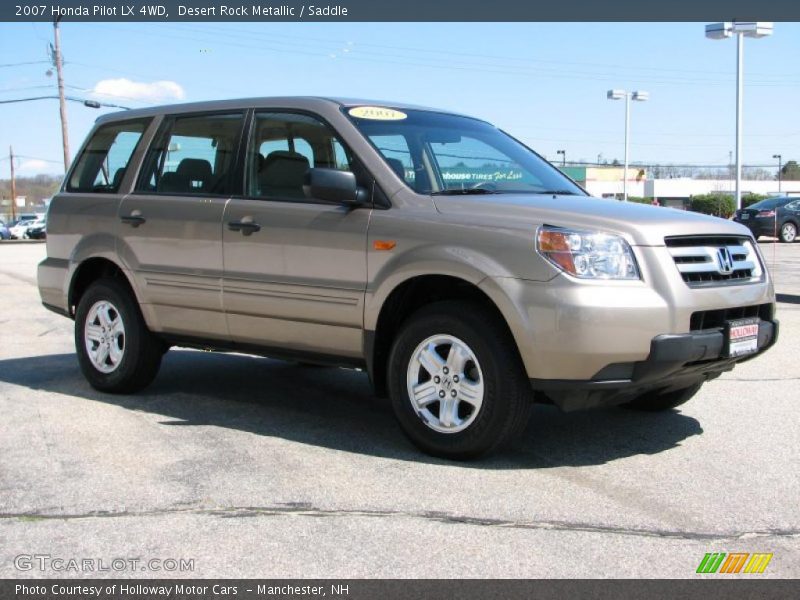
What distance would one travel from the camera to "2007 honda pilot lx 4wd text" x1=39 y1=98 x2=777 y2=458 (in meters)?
4.59

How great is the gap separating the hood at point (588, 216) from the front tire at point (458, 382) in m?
0.49

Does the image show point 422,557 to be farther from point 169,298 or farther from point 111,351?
point 111,351

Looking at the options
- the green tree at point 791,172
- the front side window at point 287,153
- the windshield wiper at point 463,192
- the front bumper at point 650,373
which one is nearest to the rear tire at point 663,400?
the front bumper at point 650,373

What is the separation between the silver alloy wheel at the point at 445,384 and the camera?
15.9 ft

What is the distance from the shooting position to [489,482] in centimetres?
460

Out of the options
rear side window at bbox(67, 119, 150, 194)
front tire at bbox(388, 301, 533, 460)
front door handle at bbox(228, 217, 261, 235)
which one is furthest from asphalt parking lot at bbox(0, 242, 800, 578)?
rear side window at bbox(67, 119, 150, 194)

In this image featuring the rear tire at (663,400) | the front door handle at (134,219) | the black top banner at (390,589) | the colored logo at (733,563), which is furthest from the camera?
the front door handle at (134,219)

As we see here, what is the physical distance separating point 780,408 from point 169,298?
4.01 m

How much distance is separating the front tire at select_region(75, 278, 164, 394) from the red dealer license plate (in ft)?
12.4

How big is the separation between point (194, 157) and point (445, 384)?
99.6 inches

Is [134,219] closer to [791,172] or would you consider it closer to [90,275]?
[90,275]

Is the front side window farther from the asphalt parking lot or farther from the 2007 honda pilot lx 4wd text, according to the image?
the asphalt parking lot

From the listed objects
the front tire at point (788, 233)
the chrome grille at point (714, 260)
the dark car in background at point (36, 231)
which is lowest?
the dark car in background at point (36, 231)

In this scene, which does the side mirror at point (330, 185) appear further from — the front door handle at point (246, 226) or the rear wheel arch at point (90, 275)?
the rear wheel arch at point (90, 275)
